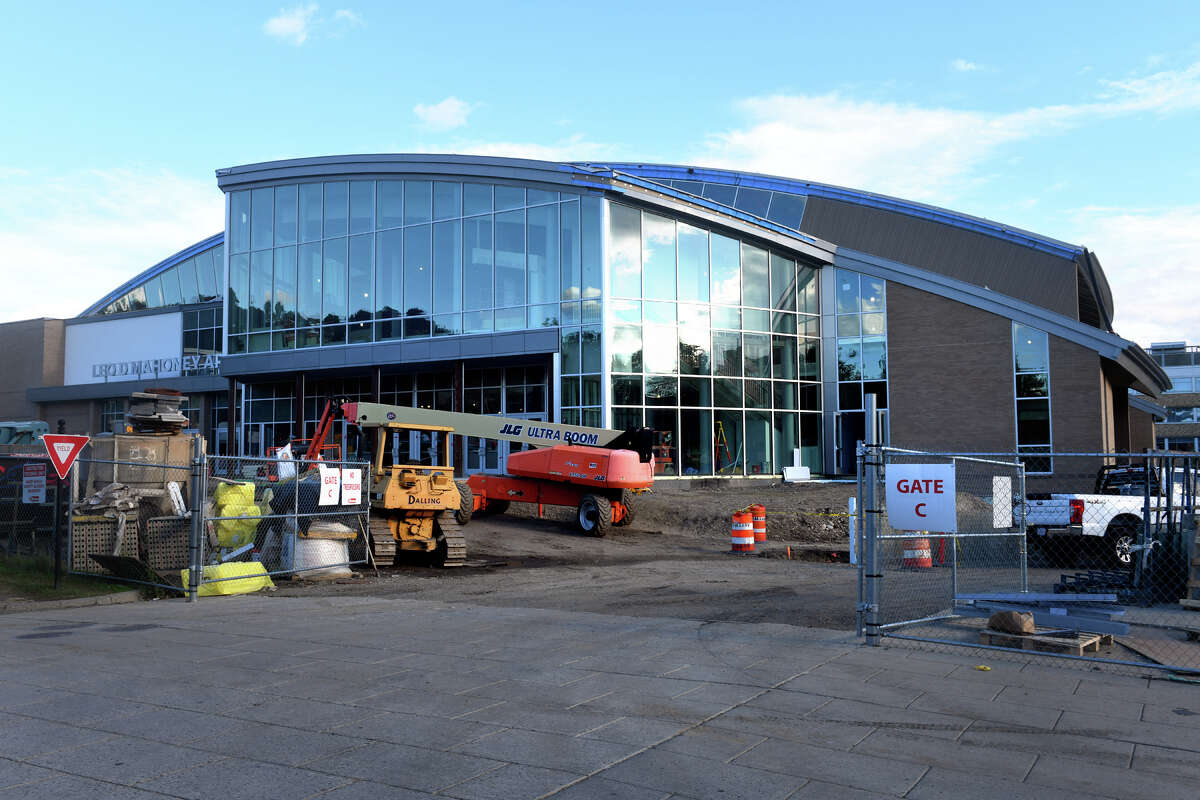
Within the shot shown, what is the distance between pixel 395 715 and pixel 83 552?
10.5 meters

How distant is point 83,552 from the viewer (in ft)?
48.0

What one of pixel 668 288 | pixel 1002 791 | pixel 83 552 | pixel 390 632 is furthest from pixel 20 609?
pixel 668 288

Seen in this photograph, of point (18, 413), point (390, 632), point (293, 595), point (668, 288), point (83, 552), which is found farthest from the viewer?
point (18, 413)

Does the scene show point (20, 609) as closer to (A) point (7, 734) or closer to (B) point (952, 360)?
(A) point (7, 734)

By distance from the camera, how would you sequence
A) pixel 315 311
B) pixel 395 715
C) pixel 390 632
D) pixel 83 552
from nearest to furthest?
pixel 395 715, pixel 390 632, pixel 83 552, pixel 315 311

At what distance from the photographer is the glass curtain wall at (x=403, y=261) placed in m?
31.5

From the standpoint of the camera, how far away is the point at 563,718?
21.1 feet

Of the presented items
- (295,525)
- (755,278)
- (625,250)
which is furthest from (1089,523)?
(755,278)

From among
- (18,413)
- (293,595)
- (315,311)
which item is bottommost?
(293,595)

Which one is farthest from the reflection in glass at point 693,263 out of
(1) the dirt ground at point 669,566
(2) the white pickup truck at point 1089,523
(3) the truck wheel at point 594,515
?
(2) the white pickup truck at point 1089,523

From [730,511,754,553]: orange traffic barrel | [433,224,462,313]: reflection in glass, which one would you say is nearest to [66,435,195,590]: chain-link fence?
[730,511,754,553]: orange traffic barrel

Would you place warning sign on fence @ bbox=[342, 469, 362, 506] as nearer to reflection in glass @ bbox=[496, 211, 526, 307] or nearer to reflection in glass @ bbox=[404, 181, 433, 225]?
reflection in glass @ bbox=[496, 211, 526, 307]

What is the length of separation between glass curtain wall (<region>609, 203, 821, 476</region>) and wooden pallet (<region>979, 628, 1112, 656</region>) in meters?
19.6

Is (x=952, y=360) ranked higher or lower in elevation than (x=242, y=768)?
higher
